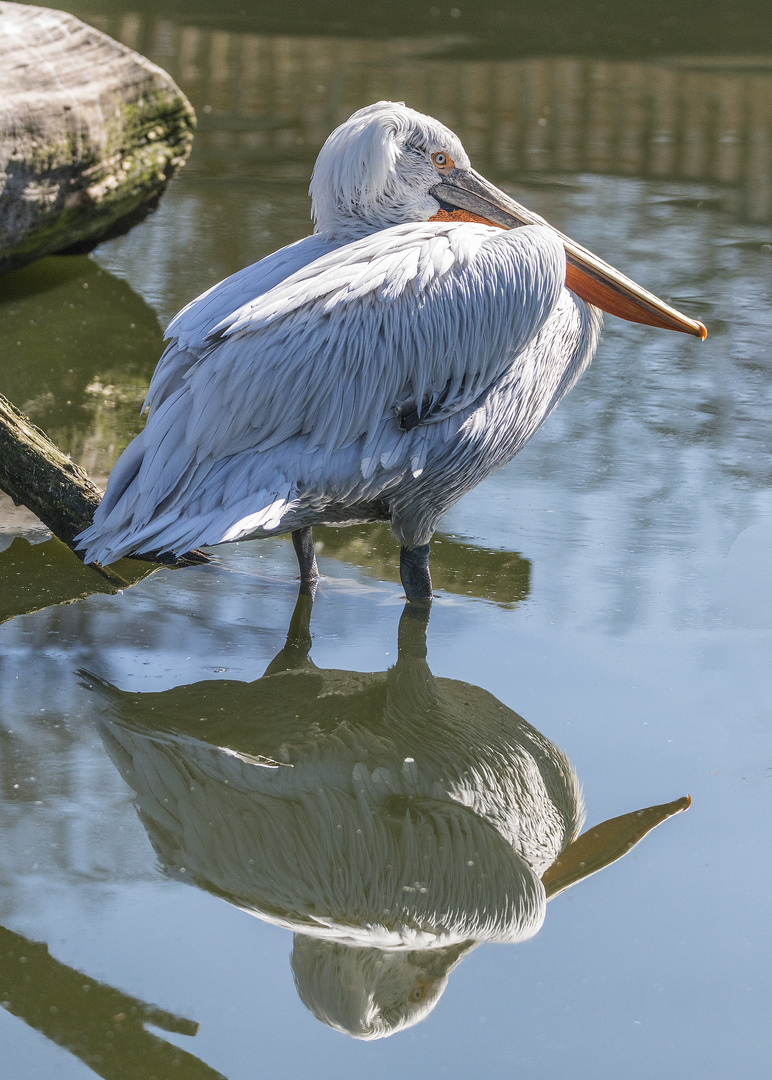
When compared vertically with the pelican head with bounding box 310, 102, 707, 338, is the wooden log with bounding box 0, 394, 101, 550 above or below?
below

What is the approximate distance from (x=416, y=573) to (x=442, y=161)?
997 millimetres

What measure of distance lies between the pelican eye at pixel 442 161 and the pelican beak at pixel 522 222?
0.5 inches

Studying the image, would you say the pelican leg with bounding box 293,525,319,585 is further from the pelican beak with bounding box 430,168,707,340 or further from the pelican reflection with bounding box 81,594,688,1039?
the pelican beak with bounding box 430,168,707,340

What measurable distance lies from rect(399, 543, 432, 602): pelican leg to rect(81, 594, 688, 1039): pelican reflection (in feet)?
0.77

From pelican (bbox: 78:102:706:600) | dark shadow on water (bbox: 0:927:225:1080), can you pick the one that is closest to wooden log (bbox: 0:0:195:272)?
pelican (bbox: 78:102:706:600)

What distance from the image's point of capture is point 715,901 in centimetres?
199

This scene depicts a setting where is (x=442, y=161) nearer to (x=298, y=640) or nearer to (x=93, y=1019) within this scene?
(x=298, y=640)

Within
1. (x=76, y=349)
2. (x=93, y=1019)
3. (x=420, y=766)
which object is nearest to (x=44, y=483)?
(x=420, y=766)

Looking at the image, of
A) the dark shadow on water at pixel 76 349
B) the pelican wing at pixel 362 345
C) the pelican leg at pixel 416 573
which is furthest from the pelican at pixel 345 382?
the dark shadow on water at pixel 76 349

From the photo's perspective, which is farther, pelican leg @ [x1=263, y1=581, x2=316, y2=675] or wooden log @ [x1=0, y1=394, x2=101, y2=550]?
wooden log @ [x1=0, y1=394, x2=101, y2=550]

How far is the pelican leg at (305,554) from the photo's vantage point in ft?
9.71

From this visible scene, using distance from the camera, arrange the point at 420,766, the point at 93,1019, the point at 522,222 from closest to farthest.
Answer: the point at 93,1019 → the point at 420,766 → the point at 522,222

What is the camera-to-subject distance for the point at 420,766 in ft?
7.72

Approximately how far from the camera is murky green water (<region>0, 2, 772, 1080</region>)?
5.73 feet
